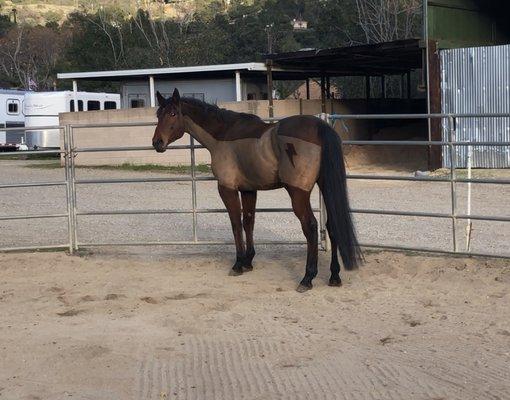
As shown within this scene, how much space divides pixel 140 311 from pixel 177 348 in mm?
1118

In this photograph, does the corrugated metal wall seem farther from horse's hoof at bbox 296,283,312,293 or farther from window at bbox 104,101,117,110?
window at bbox 104,101,117,110

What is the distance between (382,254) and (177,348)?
3.49 metres

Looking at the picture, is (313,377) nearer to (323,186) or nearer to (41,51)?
(323,186)

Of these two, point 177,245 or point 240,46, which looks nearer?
point 177,245

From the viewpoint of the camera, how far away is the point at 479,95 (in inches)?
695

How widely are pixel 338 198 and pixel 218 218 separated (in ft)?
17.1

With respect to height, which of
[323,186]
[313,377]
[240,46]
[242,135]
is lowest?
[313,377]

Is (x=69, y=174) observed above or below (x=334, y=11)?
below

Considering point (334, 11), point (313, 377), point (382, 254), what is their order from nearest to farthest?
1. point (313, 377)
2. point (382, 254)
3. point (334, 11)

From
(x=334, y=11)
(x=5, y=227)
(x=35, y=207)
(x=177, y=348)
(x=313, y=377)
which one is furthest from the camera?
(x=334, y=11)

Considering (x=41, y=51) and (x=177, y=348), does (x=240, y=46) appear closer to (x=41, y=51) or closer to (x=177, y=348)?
(x=41, y=51)

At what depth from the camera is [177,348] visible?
5.29 m

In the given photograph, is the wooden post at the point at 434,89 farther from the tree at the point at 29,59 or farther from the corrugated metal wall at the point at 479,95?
the tree at the point at 29,59

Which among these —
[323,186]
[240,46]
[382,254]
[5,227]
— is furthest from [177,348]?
[240,46]
